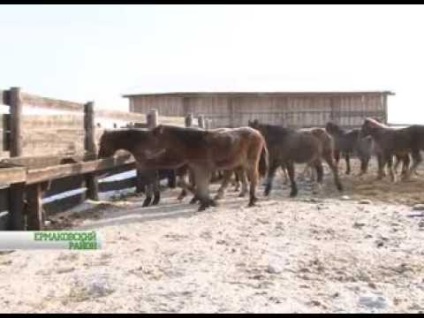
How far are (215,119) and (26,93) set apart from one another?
27.1 meters

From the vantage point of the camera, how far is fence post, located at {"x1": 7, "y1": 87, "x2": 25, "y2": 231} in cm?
835

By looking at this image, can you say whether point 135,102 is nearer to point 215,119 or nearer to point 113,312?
point 215,119

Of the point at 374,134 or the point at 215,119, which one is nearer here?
the point at 374,134

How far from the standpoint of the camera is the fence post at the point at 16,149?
8.35 meters

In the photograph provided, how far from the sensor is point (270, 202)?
11.8m

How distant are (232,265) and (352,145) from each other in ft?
50.8

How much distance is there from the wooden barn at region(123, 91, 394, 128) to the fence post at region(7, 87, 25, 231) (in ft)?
89.9

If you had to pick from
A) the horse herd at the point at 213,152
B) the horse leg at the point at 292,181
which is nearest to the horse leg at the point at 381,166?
the horse herd at the point at 213,152

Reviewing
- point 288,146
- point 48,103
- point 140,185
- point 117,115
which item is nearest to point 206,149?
point 48,103

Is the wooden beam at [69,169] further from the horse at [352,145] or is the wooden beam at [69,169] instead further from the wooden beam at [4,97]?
the horse at [352,145]

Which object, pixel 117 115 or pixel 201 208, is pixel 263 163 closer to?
pixel 201 208

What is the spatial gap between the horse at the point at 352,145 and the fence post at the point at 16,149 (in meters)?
12.6

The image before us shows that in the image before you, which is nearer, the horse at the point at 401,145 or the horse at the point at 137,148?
the horse at the point at 137,148

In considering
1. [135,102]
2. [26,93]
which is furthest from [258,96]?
[26,93]
